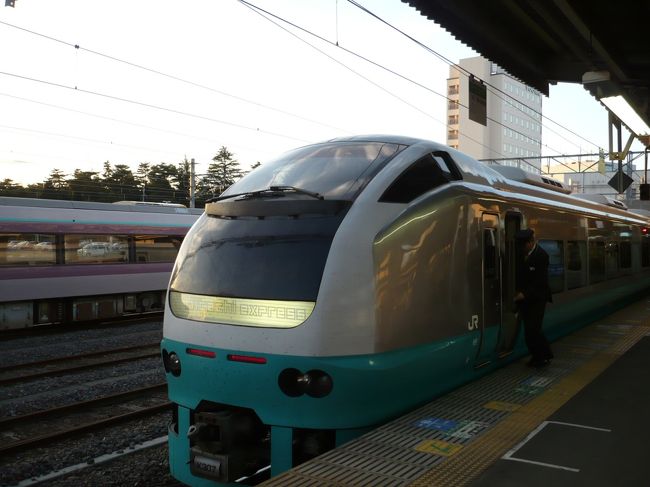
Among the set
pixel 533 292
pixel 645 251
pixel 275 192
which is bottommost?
pixel 533 292

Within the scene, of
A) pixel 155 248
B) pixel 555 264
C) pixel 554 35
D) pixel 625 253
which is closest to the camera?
pixel 555 264

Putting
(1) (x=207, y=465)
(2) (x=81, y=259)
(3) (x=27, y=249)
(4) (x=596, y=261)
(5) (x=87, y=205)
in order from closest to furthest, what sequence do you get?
(1) (x=207, y=465)
(4) (x=596, y=261)
(3) (x=27, y=249)
(2) (x=81, y=259)
(5) (x=87, y=205)

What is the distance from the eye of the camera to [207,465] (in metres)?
3.77

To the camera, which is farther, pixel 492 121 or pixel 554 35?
pixel 492 121

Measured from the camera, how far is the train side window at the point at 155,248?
16094mm

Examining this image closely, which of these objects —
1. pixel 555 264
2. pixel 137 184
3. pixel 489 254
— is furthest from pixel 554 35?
pixel 137 184

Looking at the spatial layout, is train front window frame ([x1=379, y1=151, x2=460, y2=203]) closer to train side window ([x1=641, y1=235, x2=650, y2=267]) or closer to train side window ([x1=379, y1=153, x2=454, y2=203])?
train side window ([x1=379, y1=153, x2=454, y2=203])

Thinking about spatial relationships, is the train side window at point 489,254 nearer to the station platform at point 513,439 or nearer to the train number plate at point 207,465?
the station platform at point 513,439

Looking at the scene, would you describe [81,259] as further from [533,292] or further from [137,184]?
[137,184]

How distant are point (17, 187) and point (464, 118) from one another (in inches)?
2314

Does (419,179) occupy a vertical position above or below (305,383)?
above

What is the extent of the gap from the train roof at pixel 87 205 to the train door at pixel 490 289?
1156 cm

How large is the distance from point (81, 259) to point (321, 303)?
1257 centimetres

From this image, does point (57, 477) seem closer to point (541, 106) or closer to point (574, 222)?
point (574, 222)
